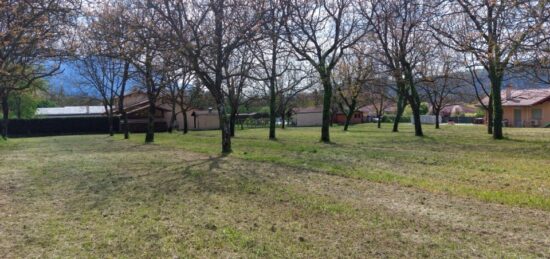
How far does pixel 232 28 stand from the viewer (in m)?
16.5

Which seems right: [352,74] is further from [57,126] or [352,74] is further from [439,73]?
[57,126]

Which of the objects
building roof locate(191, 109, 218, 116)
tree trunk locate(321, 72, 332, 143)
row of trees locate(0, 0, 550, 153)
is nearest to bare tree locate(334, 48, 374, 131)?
row of trees locate(0, 0, 550, 153)

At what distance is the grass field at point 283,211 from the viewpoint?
4789mm

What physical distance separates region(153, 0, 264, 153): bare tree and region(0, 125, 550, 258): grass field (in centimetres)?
588

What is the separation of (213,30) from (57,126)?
41824 mm

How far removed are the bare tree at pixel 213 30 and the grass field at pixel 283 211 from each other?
5.88 metres

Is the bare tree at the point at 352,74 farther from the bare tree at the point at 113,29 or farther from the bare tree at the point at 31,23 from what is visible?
the bare tree at the point at 31,23

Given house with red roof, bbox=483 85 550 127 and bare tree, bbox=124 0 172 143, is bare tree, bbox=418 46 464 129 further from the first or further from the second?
bare tree, bbox=124 0 172 143

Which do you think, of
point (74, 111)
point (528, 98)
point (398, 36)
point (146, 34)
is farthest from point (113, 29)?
point (74, 111)

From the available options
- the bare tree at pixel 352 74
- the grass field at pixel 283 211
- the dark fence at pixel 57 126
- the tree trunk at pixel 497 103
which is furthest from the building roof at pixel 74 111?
the grass field at pixel 283 211

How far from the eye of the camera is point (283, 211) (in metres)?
6.55

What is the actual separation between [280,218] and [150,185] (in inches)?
163

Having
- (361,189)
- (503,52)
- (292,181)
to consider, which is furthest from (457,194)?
(503,52)

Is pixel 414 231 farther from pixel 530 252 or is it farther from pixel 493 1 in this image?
pixel 493 1
